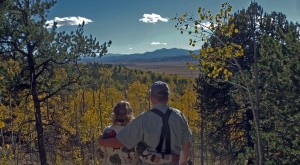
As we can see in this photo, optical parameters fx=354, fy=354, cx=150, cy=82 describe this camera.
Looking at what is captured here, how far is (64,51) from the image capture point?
40.0ft

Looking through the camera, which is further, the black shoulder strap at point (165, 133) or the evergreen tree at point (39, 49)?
the evergreen tree at point (39, 49)

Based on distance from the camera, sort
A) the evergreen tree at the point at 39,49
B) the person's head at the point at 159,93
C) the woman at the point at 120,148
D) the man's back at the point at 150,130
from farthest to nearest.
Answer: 1. the evergreen tree at the point at 39,49
2. the woman at the point at 120,148
3. the person's head at the point at 159,93
4. the man's back at the point at 150,130

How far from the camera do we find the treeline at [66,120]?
1272cm

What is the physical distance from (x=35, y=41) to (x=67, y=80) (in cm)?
191

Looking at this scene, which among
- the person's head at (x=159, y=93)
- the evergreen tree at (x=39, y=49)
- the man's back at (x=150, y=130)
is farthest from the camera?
the evergreen tree at (x=39, y=49)

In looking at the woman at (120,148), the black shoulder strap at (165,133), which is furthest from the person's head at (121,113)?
the black shoulder strap at (165,133)

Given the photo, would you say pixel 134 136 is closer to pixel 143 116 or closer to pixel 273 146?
pixel 143 116

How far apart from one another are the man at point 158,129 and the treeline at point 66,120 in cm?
108

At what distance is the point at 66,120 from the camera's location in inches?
1120

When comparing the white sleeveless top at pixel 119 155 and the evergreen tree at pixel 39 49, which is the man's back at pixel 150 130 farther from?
the evergreen tree at pixel 39 49

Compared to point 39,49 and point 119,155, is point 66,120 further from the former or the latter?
point 119,155

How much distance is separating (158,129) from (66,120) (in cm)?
2635

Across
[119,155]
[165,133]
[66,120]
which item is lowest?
[66,120]

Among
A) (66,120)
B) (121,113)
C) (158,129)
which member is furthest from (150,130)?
(66,120)
